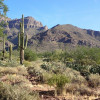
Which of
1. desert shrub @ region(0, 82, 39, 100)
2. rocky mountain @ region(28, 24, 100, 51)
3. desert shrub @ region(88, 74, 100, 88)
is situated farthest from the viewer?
rocky mountain @ region(28, 24, 100, 51)

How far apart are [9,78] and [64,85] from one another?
3.57 meters

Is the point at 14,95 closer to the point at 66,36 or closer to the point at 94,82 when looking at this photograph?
the point at 94,82

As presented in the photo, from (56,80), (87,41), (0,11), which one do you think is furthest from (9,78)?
(87,41)

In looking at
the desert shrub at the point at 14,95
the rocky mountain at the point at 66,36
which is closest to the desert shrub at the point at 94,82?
the desert shrub at the point at 14,95

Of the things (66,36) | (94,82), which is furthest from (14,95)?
(66,36)

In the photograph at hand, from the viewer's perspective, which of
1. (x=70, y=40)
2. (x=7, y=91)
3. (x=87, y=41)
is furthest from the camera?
(x=70, y=40)

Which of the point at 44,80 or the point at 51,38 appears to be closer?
the point at 44,80

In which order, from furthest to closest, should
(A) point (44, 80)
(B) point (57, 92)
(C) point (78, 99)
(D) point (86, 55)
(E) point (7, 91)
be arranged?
(D) point (86, 55)
(A) point (44, 80)
(B) point (57, 92)
(C) point (78, 99)
(E) point (7, 91)

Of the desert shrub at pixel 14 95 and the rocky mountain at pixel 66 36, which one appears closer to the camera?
the desert shrub at pixel 14 95

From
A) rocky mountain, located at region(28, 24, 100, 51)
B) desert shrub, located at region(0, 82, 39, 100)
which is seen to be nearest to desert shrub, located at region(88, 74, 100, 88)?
desert shrub, located at region(0, 82, 39, 100)

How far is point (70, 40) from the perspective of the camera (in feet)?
455

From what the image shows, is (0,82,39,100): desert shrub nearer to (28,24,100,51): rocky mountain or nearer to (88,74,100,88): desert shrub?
(88,74,100,88): desert shrub

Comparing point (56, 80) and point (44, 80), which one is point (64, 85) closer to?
point (56, 80)

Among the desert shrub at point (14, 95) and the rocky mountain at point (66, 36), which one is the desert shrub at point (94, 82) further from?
the rocky mountain at point (66, 36)
